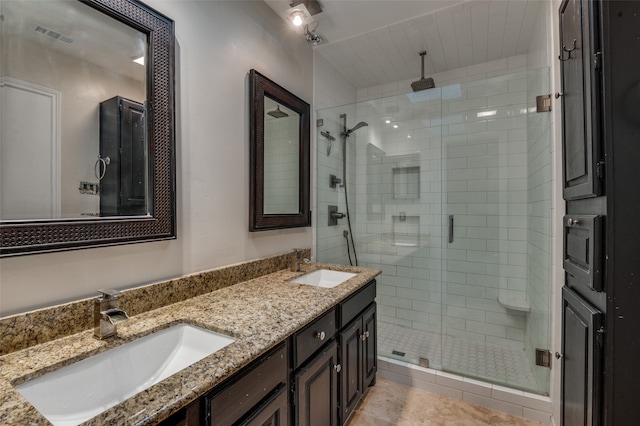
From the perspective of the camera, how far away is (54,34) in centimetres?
98

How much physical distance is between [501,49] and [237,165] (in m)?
2.46

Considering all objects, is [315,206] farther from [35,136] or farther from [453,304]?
[35,136]

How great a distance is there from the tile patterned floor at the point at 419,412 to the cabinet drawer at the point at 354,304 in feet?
2.15

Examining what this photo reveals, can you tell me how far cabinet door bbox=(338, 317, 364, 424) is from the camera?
59.7 inches

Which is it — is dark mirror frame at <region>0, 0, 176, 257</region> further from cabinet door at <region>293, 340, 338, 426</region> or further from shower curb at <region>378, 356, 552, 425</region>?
shower curb at <region>378, 356, 552, 425</region>

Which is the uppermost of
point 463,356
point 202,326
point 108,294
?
point 108,294

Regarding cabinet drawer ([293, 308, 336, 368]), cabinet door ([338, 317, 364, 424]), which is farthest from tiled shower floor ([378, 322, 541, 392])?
cabinet drawer ([293, 308, 336, 368])

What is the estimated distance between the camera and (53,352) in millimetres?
852

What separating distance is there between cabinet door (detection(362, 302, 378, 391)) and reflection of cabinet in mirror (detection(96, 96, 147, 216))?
1344mm

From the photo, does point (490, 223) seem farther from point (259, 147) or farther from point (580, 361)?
point (259, 147)

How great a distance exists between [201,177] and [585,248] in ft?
5.36

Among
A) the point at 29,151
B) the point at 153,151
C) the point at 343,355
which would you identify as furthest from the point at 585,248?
the point at 29,151

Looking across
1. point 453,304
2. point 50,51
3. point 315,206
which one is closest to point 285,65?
point 315,206

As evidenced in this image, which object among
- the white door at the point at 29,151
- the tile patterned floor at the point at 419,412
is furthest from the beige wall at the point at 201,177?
the tile patterned floor at the point at 419,412
